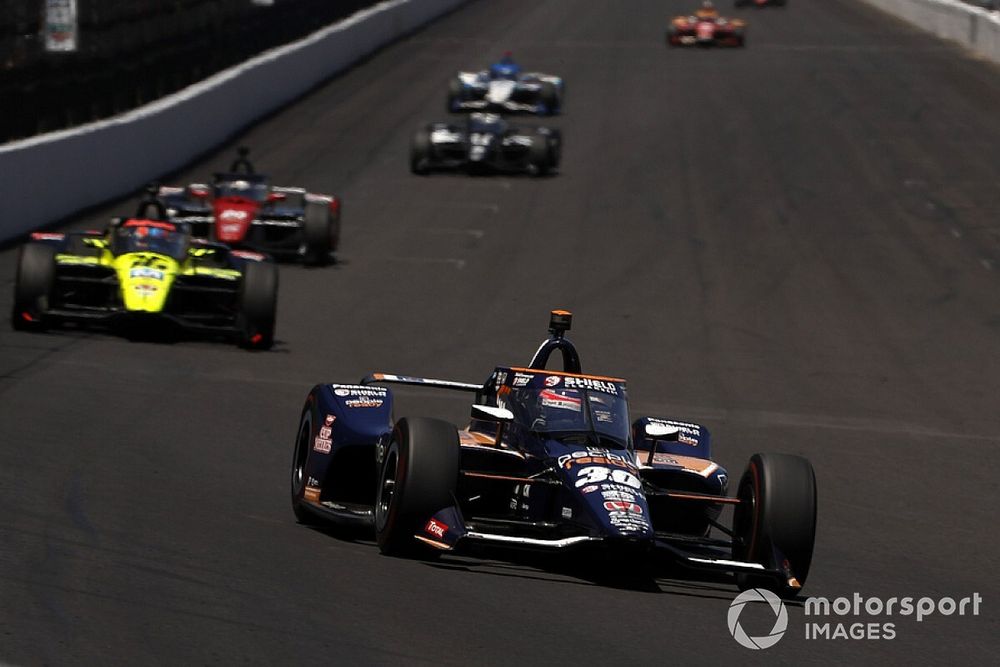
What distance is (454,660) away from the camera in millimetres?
7145

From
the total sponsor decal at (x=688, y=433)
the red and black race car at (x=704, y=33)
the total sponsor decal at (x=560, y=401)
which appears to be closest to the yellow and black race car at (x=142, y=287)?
the total sponsor decal at (x=688, y=433)

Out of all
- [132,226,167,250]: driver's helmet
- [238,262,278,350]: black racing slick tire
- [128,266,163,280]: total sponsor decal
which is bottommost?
[238,262,278,350]: black racing slick tire

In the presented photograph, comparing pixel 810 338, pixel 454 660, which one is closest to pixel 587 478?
pixel 454 660

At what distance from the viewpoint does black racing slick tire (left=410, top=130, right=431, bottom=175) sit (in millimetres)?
31594

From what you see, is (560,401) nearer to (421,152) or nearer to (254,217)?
(254,217)

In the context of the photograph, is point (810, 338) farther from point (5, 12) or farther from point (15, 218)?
point (5, 12)

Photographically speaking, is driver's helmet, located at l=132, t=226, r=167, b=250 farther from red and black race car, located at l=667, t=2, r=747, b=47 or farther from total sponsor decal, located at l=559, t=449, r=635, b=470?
red and black race car, located at l=667, t=2, r=747, b=47

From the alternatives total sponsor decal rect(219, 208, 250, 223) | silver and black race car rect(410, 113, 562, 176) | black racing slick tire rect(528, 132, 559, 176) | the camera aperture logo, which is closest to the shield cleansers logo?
the camera aperture logo

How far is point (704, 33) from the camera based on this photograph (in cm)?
5059

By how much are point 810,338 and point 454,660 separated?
540 inches

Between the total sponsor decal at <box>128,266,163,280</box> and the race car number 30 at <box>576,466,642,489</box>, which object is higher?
the race car number 30 at <box>576,466,642,489</box>

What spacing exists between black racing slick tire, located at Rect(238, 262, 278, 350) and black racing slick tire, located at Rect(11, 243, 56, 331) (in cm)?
185

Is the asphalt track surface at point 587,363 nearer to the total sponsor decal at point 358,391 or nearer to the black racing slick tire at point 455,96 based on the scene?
the total sponsor decal at point 358,391

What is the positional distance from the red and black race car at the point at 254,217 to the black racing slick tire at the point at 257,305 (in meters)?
5.53
